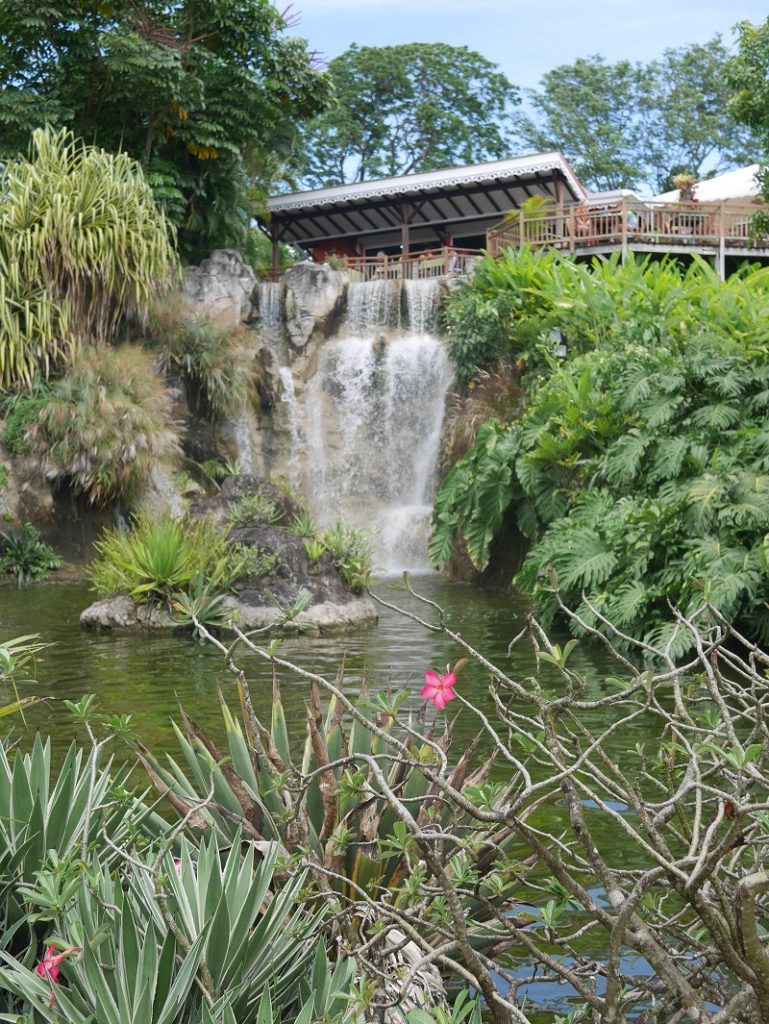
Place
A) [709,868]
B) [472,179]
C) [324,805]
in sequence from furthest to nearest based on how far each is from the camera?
[472,179] < [324,805] < [709,868]

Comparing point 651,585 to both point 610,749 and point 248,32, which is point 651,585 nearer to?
point 610,749

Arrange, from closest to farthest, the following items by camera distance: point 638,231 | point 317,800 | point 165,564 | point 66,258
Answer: point 317,800, point 165,564, point 66,258, point 638,231

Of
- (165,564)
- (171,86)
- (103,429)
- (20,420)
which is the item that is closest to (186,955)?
(165,564)

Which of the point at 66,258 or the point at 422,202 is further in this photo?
the point at 422,202

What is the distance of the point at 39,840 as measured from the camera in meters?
2.85

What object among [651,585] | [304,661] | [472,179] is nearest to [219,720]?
[304,661]

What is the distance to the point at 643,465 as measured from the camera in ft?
33.8

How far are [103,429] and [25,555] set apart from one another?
2.02 meters

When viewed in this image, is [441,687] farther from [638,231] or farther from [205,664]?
[638,231]

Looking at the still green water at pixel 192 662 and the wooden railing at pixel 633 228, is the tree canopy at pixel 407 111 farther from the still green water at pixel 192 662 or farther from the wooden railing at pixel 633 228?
the still green water at pixel 192 662

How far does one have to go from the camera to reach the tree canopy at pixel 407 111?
138 ft

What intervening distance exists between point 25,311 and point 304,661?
9909 millimetres

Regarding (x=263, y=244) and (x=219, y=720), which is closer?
(x=219, y=720)

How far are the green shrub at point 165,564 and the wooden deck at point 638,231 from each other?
38.1 ft
